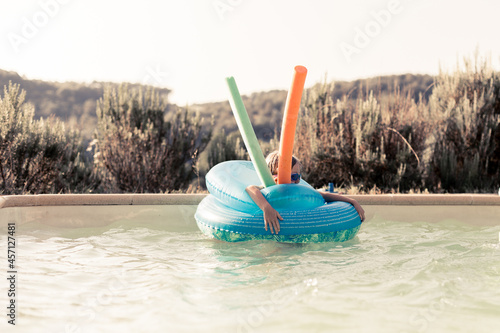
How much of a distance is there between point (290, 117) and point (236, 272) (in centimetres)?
134

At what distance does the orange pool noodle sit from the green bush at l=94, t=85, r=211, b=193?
14.6 ft

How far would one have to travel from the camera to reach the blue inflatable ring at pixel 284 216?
167 inches

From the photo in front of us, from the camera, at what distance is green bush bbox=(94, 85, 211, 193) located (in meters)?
8.43

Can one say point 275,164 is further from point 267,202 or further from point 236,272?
point 236,272

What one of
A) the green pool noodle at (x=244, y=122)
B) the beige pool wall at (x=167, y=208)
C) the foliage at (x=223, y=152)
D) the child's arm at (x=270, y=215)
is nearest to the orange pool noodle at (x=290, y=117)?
the green pool noodle at (x=244, y=122)

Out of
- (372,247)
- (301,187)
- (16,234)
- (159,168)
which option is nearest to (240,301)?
(301,187)

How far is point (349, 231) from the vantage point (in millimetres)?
4551

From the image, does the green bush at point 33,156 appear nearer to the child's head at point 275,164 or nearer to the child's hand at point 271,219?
the child's head at point 275,164

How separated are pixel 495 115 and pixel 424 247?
518 cm

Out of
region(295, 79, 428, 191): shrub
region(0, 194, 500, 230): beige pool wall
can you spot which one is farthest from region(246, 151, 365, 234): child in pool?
region(295, 79, 428, 191): shrub

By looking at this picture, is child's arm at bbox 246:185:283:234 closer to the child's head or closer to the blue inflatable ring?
the blue inflatable ring

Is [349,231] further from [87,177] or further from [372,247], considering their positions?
[87,177]

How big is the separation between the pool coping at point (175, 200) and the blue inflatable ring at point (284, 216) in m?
1.79

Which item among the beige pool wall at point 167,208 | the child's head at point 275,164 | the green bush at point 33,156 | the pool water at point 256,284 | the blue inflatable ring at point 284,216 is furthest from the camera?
the green bush at point 33,156
